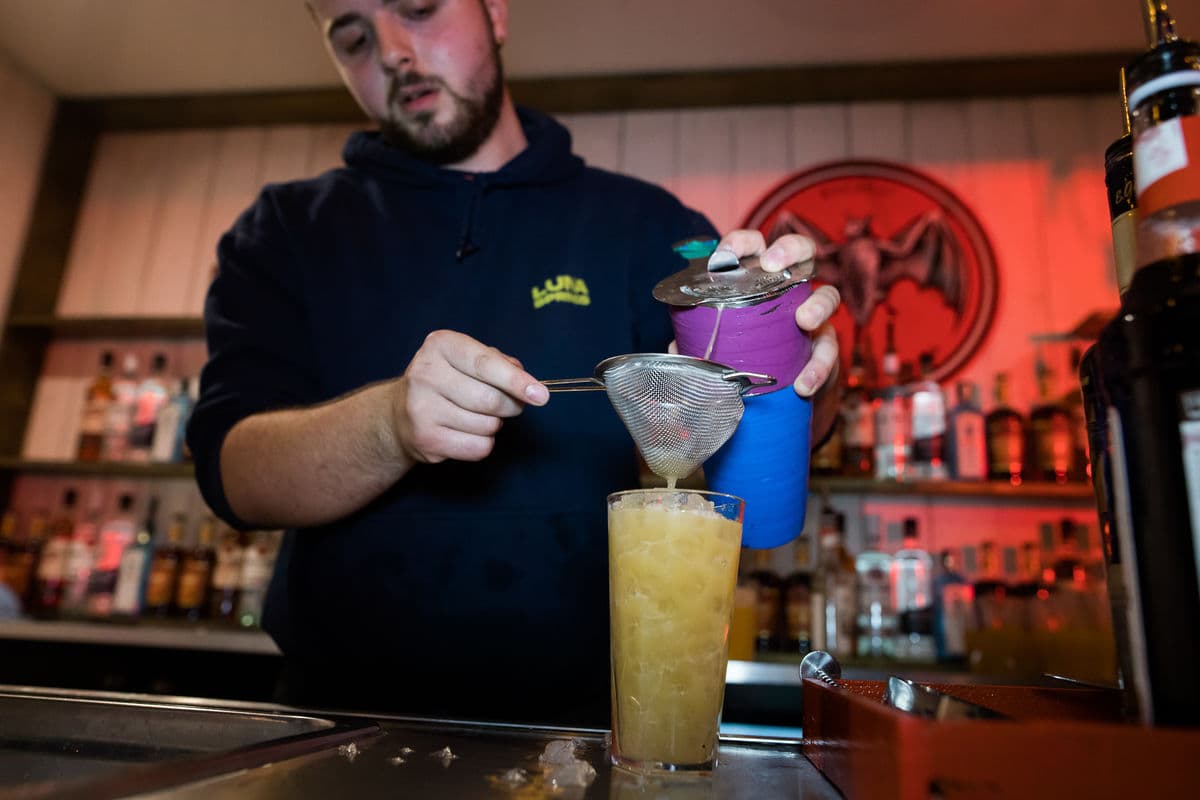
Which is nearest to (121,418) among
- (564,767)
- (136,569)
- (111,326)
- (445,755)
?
(111,326)

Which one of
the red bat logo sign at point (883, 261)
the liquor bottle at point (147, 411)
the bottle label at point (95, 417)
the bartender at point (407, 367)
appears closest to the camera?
the bartender at point (407, 367)

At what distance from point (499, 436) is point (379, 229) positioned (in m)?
0.48

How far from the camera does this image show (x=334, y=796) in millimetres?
574

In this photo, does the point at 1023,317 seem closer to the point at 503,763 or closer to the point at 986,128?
the point at 986,128

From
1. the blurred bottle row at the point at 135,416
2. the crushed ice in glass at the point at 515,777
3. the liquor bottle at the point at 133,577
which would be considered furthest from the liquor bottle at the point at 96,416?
the crushed ice in glass at the point at 515,777

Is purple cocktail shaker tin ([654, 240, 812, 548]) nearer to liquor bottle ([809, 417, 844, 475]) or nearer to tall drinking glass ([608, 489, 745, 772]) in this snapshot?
tall drinking glass ([608, 489, 745, 772])

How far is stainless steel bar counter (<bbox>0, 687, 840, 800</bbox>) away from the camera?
589 millimetres

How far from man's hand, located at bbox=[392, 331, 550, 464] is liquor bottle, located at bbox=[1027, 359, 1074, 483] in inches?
88.0

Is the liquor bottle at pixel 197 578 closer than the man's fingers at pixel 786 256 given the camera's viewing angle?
No

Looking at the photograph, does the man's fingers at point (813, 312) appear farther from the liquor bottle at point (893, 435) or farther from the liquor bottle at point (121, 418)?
the liquor bottle at point (121, 418)

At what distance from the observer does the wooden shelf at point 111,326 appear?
10.3ft

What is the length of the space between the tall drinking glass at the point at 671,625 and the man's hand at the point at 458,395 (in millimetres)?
165

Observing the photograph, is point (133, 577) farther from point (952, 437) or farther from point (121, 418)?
point (952, 437)

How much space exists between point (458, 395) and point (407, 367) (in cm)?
24
